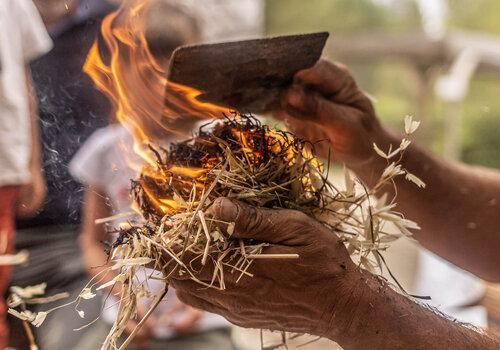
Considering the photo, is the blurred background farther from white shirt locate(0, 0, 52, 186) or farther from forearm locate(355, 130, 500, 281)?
white shirt locate(0, 0, 52, 186)

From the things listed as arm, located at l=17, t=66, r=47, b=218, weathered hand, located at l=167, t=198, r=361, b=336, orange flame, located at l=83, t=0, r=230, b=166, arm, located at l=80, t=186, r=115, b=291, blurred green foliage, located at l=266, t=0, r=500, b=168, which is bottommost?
blurred green foliage, located at l=266, t=0, r=500, b=168

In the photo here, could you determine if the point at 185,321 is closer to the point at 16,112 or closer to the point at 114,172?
the point at 114,172

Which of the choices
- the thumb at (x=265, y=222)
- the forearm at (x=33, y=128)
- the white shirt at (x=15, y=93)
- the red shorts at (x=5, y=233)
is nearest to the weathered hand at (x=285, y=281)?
the thumb at (x=265, y=222)

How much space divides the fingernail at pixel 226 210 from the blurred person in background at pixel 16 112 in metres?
1.79

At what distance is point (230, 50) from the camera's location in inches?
74.7

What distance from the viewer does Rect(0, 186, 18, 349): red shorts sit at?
9.52ft

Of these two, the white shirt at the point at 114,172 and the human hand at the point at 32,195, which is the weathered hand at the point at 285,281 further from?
the human hand at the point at 32,195

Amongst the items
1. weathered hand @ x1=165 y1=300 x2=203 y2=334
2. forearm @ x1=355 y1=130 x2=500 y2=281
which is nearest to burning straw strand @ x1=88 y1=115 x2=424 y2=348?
forearm @ x1=355 y1=130 x2=500 y2=281

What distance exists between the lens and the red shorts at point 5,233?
2.90 metres

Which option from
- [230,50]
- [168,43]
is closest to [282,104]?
[230,50]

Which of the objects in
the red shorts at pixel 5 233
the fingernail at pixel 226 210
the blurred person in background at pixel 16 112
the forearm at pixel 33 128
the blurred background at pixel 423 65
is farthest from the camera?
the blurred background at pixel 423 65

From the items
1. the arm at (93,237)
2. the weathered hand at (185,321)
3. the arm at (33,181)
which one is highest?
the arm at (33,181)

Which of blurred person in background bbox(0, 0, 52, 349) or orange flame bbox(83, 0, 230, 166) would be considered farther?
blurred person in background bbox(0, 0, 52, 349)

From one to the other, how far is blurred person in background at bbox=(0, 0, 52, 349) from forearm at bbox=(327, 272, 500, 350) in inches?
76.2
